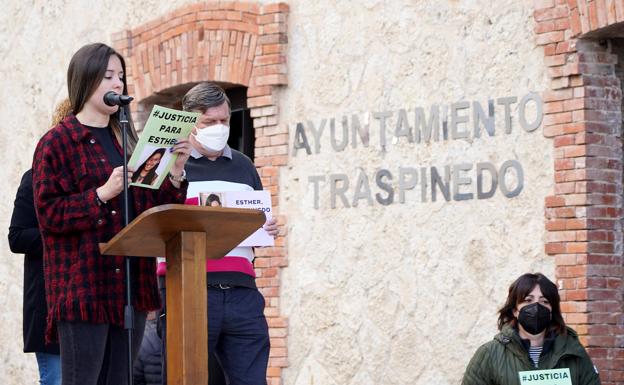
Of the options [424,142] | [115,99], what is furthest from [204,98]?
[424,142]

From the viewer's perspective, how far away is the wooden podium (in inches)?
209

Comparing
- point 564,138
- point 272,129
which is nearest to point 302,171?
point 272,129

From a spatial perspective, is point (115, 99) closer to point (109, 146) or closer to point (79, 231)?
point (109, 146)

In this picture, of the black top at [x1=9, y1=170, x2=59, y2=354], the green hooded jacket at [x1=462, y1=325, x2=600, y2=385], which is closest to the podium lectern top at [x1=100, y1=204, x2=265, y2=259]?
the black top at [x1=9, y1=170, x2=59, y2=354]

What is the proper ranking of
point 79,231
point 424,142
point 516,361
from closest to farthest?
1. point 79,231
2. point 516,361
3. point 424,142

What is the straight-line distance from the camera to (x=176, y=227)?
5.34 meters

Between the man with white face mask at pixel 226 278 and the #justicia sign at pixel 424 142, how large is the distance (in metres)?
2.94

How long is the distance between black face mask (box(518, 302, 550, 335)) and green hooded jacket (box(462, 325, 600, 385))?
92 millimetres

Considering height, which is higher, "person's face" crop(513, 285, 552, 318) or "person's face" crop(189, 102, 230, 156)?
"person's face" crop(189, 102, 230, 156)

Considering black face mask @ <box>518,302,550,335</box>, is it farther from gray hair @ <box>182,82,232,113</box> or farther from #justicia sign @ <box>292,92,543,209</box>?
gray hair @ <box>182,82,232,113</box>

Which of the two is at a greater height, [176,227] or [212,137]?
[212,137]

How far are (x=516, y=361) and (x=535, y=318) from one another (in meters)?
0.27

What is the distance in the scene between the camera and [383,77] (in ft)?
34.3

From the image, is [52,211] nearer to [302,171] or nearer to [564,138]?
[564,138]
